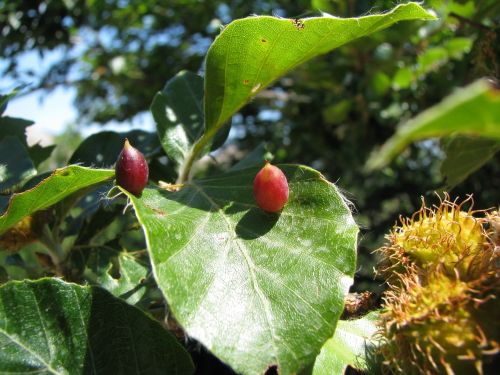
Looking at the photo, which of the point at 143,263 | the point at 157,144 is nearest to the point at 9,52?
the point at 157,144

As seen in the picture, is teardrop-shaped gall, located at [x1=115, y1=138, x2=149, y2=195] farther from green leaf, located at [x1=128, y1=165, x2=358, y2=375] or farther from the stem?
the stem

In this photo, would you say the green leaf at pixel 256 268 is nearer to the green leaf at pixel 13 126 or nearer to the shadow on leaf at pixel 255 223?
the shadow on leaf at pixel 255 223

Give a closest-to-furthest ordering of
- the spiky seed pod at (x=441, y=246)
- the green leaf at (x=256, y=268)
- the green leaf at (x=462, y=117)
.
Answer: the green leaf at (x=462, y=117) → the green leaf at (x=256, y=268) → the spiky seed pod at (x=441, y=246)

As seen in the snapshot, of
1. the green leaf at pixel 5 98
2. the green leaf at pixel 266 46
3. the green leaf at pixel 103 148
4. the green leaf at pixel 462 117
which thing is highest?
the green leaf at pixel 462 117

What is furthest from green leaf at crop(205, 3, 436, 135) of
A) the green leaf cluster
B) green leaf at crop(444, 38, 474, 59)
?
green leaf at crop(444, 38, 474, 59)

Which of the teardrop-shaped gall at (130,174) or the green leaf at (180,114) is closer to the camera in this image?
the teardrop-shaped gall at (130,174)

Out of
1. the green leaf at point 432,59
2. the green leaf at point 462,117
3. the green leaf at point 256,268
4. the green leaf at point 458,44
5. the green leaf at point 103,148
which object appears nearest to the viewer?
the green leaf at point 462,117

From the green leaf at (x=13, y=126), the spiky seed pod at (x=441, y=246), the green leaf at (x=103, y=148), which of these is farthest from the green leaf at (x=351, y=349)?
the green leaf at (x=13, y=126)
